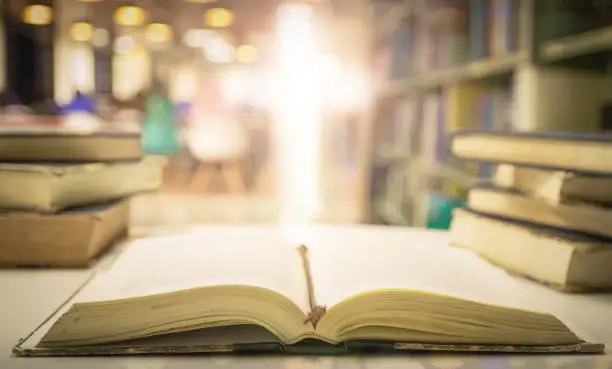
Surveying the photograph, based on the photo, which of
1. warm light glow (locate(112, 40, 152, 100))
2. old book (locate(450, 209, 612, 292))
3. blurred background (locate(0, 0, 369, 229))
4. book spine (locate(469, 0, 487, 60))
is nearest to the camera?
old book (locate(450, 209, 612, 292))

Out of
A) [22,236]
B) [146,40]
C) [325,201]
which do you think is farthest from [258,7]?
[22,236]

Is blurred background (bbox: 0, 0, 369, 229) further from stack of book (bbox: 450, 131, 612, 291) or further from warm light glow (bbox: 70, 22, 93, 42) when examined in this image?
stack of book (bbox: 450, 131, 612, 291)

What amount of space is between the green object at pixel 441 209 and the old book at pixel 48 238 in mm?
1198

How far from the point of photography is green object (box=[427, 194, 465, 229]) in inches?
75.5

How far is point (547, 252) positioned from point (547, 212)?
8cm

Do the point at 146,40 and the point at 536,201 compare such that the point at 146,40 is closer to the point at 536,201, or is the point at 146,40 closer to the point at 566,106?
the point at 566,106

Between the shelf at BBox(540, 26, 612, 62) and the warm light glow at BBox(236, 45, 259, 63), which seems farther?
the warm light glow at BBox(236, 45, 259, 63)

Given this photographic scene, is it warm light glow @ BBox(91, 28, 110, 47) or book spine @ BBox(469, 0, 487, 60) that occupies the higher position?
warm light glow @ BBox(91, 28, 110, 47)

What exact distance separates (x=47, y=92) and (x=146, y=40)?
2505 mm

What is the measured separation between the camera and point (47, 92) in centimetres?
631

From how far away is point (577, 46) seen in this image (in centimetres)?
139

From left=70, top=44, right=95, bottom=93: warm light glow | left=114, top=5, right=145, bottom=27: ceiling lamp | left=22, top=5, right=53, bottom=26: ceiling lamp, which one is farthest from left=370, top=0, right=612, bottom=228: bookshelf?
left=70, top=44, right=95, bottom=93: warm light glow

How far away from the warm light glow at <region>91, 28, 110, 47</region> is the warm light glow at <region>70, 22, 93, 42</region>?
0.09 m

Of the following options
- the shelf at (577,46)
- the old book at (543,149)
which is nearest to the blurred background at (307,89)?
the shelf at (577,46)
